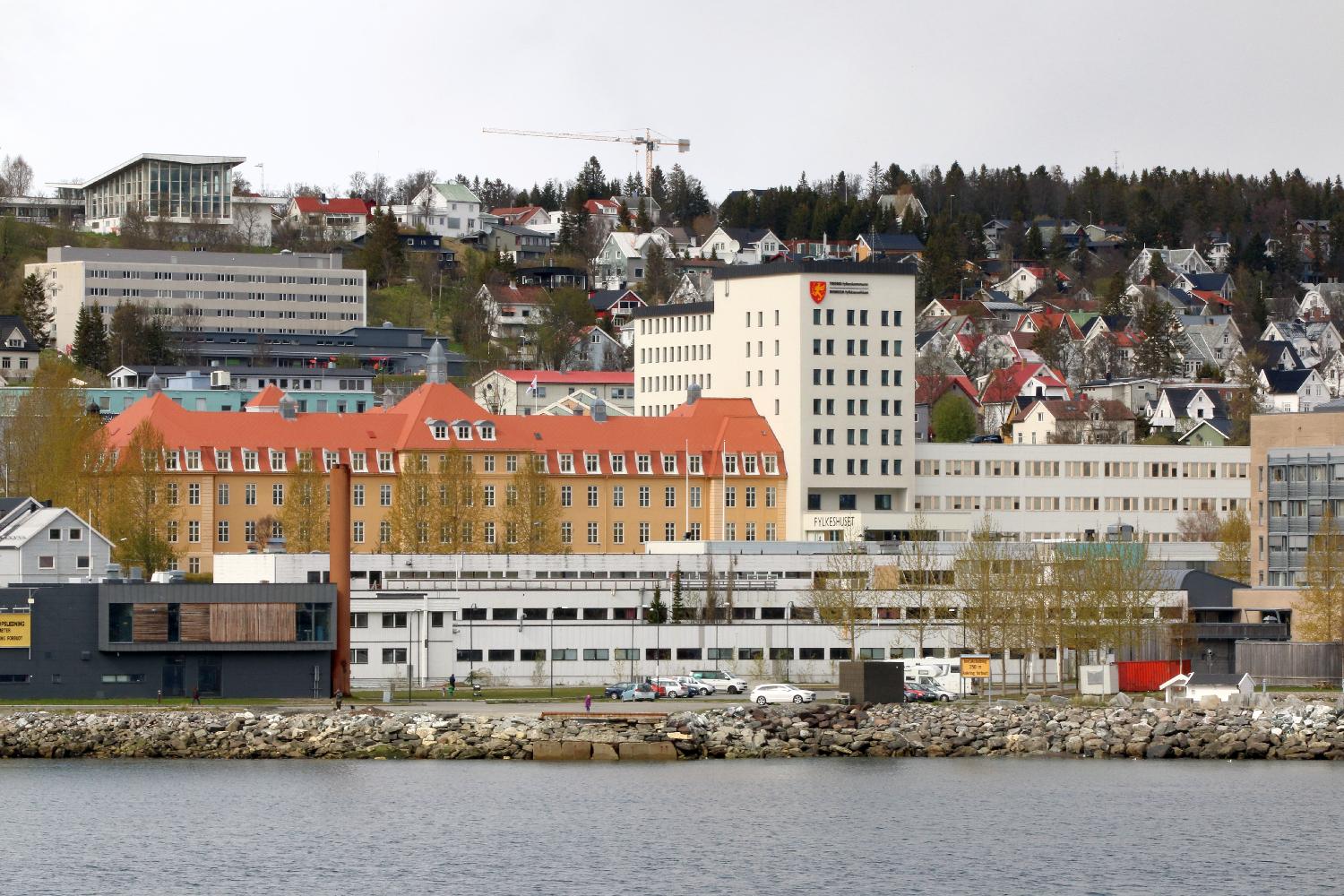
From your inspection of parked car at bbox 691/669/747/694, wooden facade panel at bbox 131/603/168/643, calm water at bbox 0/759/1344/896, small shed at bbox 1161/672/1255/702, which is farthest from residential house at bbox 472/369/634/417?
calm water at bbox 0/759/1344/896

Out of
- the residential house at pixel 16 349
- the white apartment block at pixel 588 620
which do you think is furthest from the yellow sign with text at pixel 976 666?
Result: the residential house at pixel 16 349

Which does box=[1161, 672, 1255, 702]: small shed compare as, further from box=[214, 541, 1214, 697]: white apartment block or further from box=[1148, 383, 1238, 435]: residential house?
box=[1148, 383, 1238, 435]: residential house

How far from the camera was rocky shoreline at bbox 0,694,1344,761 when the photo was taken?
250 ft

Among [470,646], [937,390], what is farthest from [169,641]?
[937,390]

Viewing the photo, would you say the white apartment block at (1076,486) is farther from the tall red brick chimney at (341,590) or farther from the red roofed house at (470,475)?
the tall red brick chimney at (341,590)

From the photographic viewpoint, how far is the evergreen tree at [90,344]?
183 m

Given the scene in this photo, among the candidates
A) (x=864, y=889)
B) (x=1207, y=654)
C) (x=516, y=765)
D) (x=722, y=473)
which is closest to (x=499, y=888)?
(x=864, y=889)

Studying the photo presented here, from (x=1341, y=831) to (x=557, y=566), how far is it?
169 feet

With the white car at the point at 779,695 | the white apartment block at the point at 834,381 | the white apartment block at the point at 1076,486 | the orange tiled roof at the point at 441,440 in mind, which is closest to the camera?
the white car at the point at 779,695

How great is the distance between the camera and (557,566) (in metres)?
109

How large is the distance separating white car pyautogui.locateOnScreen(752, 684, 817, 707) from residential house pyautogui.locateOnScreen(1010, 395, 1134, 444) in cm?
8699

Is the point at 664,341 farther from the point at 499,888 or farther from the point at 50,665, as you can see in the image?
the point at 499,888

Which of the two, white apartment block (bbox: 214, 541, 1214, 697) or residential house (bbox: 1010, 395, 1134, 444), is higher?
residential house (bbox: 1010, 395, 1134, 444)

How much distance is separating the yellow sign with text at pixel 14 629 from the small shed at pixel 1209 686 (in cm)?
3775
